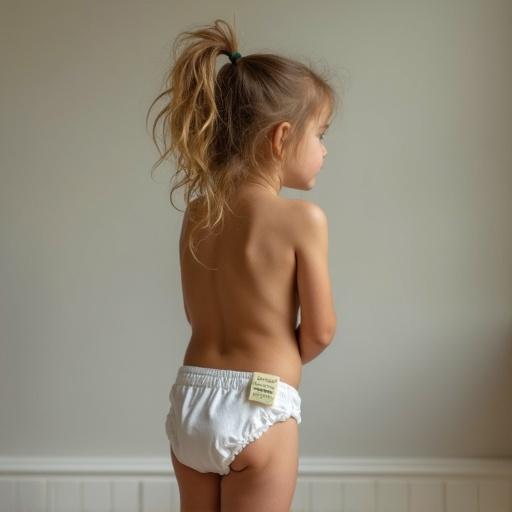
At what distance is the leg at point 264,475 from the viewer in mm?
1385

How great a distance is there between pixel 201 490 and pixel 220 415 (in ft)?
0.60

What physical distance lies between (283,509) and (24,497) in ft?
4.06

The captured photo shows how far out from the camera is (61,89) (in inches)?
90.4

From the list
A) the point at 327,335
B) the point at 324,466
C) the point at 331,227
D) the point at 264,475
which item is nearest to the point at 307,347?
the point at 327,335

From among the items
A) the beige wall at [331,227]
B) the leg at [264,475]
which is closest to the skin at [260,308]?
the leg at [264,475]

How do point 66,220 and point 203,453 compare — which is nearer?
point 203,453

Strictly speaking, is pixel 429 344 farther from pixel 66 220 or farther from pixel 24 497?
pixel 24 497

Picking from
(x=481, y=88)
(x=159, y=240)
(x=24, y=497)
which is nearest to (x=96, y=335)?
(x=159, y=240)

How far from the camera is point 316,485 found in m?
2.34

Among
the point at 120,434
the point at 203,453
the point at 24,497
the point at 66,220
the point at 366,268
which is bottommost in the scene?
the point at 24,497

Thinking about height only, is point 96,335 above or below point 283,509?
above

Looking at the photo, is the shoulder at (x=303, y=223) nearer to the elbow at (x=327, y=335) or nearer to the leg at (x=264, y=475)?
the elbow at (x=327, y=335)

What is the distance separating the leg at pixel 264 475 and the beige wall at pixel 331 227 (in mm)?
940

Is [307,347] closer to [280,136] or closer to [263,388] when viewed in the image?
[263,388]
